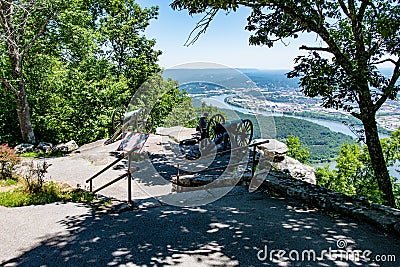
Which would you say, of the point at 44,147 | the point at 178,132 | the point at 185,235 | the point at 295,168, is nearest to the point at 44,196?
the point at 185,235

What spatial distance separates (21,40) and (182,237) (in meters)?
12.6

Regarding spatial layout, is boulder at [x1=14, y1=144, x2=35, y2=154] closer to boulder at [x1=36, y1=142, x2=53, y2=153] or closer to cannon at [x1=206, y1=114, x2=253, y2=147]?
boulder at [x1=36, y1=142, x2=53, y2=153]

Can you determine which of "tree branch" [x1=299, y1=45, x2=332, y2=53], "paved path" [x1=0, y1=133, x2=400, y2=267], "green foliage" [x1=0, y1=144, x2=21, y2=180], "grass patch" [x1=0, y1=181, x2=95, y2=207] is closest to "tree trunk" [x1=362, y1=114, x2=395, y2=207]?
"tree branch" [x1=299, y1=45, x2=332, y2=53]

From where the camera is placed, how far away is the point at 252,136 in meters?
8.93

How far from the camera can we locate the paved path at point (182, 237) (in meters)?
2.98

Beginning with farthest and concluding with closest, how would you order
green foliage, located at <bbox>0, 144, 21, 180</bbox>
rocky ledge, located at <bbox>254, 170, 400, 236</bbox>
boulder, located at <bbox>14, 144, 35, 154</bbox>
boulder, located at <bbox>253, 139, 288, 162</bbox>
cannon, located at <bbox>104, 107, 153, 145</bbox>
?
boulder, located at <bbox>14, 144, 35, 154</bbox>
cannon, located at <bbox>104, 107, 153, 145</bbox>
boulder, located at <bbox>253, 139, 288, 162</bbox>
green foliage, located at <bbox>0, 144, 21, 180</bbox>
rocky ledge, located at <bbox>254, 170, 400, 236</bbox>

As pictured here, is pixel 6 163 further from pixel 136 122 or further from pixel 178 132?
pixel 178 132

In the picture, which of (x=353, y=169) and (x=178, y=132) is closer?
(x=178, y=132)

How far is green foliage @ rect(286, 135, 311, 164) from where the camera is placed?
23172 millimetres

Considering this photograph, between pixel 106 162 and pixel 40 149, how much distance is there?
13.9 ft

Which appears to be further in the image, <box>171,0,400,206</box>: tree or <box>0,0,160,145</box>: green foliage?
<box>0,0,160,145</box>: green foliage

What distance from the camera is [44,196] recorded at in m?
5.44

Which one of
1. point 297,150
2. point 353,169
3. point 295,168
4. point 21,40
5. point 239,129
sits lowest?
point 353,169

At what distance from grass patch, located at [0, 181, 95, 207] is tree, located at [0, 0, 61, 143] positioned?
708 centimetres
